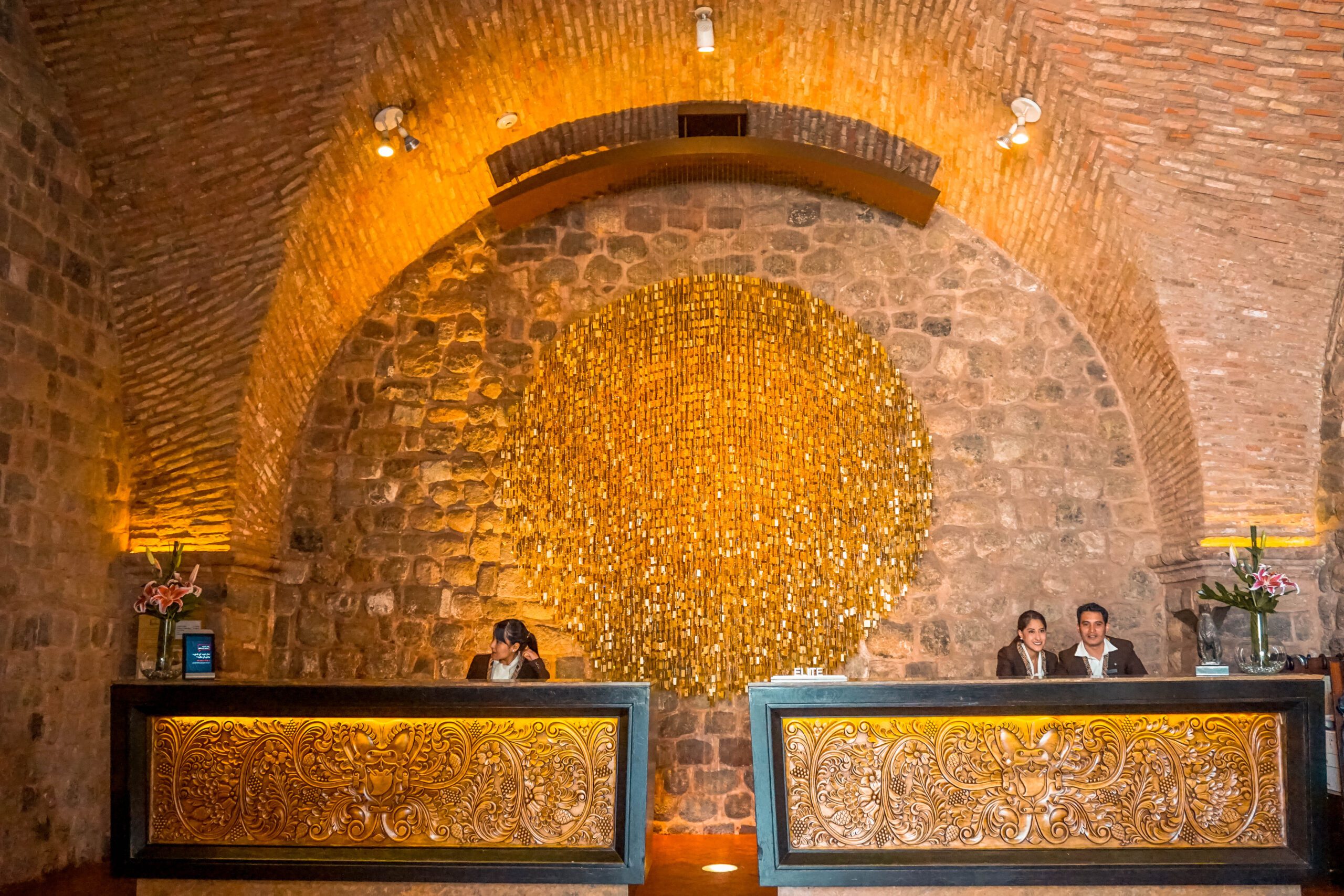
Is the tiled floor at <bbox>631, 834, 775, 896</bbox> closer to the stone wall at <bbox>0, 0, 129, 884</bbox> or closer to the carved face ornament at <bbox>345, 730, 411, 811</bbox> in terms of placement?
the carved face ornament at <bbox>345, 730, 411, 811</bbox>

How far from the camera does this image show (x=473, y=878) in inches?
178

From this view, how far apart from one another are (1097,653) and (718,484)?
2287 millimetres

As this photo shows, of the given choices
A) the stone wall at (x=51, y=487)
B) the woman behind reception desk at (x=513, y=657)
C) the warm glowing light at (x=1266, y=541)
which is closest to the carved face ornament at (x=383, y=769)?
the woman behind reception desk at (x=513, y=657)

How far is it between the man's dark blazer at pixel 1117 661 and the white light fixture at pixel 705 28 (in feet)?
12.2

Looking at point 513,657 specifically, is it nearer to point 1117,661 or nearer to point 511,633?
point 511,633

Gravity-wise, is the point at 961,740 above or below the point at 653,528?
below

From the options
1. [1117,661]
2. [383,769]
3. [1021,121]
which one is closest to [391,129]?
[1021,121]

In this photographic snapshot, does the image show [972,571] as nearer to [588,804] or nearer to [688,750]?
[688,750]

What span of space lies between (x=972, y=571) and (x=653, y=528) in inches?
75.2

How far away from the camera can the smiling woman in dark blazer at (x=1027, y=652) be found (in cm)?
570

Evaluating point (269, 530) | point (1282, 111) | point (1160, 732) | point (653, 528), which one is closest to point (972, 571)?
point (653, 528)

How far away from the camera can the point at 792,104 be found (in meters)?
6.99

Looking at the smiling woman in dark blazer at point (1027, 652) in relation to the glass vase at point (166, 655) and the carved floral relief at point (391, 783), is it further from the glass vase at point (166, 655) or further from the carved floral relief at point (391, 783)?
the glass vase at point (166, 655)

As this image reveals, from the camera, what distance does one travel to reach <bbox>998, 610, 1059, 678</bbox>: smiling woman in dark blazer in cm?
570
